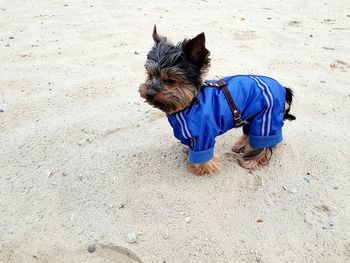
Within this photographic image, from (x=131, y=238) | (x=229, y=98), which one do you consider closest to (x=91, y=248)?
(x=131, y=238)

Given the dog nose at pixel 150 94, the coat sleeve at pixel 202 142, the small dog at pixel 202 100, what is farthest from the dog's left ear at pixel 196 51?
the coat sleeve at pixel 202 142

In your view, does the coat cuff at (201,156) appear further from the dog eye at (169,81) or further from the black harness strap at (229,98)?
the dog eye at (169,81)

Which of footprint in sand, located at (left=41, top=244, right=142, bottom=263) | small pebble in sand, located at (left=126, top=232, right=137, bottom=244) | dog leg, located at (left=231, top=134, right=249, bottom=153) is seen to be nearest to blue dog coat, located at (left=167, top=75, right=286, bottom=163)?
dog leg, located at (left=231, top=134, right=249, bottom=153)

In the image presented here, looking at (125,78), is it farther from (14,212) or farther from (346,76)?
(346,76)

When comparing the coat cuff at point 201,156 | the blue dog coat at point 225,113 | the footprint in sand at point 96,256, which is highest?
the blue dog coat at point 225,113

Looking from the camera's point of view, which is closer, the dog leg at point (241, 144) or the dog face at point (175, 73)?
the dog face at point (175, 73)

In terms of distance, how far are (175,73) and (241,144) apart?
55.8 inches

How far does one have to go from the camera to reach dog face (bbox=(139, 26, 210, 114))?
305 centimetres

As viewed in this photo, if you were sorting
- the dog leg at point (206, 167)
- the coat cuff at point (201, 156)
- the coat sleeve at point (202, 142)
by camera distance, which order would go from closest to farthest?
the coat sleeve at point (202, 142), the coat cuff at point (201, 156), the dog leg at point (206, 167)

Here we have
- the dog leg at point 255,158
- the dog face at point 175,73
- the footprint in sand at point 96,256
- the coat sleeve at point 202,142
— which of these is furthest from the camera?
the dog leg at point 255,158

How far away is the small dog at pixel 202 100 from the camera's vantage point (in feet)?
10.1

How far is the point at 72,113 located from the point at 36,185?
1287 mm

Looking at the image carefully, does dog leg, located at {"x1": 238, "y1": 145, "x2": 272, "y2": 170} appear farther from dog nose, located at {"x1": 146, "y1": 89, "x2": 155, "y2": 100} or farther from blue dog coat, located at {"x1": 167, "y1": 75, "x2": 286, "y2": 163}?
dog nose, located at {"x1": 146, "y1": 89, "x2": 155, "y2": 100}

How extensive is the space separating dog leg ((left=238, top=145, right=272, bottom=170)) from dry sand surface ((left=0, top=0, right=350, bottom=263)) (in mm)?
77
